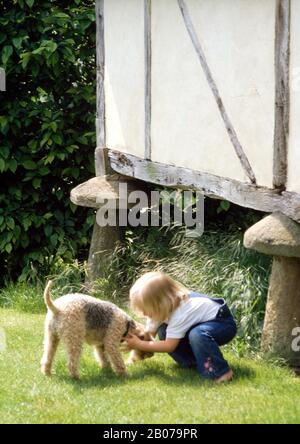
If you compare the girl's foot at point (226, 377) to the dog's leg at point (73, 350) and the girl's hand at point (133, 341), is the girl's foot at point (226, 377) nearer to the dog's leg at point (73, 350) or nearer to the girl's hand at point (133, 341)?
the girl's hand at point (133, 341)

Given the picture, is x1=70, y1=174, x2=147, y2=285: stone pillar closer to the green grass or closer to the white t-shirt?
the green grass

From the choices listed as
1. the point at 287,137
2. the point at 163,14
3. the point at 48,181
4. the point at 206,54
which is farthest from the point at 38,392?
the point at 48,181

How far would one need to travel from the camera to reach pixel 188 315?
6.23 m

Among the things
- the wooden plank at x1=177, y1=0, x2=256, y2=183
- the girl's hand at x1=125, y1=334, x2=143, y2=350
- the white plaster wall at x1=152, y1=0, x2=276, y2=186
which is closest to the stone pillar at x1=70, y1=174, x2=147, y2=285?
the white plaster wall at x1=152, y1=0, x2=276, y2=186

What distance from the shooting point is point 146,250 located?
8.73 meters

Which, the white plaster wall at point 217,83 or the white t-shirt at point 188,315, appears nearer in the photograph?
the white t-shirt at point 188,315

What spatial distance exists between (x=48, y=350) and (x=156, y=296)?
0.81m

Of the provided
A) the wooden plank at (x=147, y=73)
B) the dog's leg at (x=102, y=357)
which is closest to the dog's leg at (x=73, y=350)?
the dog's leg at (x=102, y=357)

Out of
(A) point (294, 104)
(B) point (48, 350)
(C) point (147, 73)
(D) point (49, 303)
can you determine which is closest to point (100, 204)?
(C) point (147, 73)

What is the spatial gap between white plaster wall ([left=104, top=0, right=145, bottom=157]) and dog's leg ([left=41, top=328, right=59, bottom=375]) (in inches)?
91.5

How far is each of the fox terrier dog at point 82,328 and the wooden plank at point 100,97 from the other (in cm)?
262

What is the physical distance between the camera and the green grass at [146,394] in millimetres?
5449

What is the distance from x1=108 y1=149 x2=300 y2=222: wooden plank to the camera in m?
6.28
